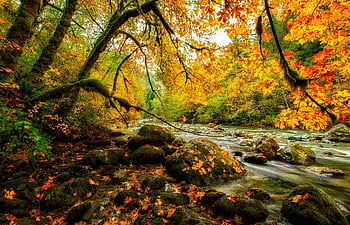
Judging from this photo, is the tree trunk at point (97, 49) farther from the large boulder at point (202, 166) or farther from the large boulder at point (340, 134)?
the large boulder at point (340, 134)

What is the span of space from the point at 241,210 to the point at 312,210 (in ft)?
3.94

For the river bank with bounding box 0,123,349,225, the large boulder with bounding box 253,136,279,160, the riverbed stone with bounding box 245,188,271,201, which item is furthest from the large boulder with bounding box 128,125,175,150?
the large boulder with bounding box 253,136,279,160

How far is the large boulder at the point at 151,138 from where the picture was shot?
21.2 feet

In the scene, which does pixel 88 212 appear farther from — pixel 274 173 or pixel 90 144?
pixel 274 173

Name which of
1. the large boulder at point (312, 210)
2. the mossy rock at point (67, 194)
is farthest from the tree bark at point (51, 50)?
the large boulder at point (312, 210)

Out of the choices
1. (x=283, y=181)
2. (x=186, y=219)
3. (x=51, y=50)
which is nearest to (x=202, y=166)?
(x=186, y=219)

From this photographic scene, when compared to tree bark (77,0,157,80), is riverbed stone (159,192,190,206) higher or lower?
lower

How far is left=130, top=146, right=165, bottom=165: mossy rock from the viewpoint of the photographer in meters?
5.19

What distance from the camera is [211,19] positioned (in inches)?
205

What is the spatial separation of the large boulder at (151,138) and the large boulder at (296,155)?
503 cm

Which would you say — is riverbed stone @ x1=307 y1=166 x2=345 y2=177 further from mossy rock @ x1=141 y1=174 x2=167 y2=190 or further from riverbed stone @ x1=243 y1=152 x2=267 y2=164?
mossy rock @ x1=141 y1=174 x2=167 y2=190

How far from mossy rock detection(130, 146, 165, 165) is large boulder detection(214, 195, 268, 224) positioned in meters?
2.89

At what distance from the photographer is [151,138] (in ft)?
21.9

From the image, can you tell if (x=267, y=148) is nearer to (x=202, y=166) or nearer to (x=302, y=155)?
(x=302, y=155)
